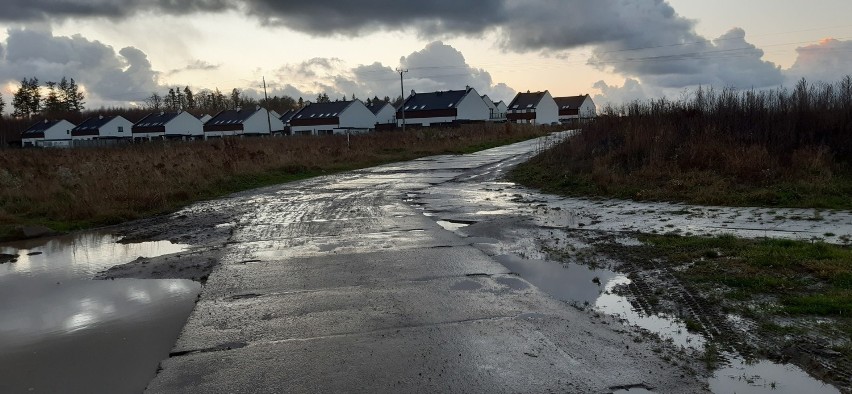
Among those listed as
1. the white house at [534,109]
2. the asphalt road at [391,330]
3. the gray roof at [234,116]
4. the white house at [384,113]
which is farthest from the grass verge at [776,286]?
the gray roof at [234,116]

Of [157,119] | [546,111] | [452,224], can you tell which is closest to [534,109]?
[546,111]

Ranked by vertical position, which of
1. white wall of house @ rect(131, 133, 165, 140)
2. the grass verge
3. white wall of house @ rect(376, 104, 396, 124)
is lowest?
the grass verge

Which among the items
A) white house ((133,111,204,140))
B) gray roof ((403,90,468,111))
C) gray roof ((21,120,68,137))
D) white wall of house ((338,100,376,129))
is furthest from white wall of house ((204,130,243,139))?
gray roof ((403,90,468,111))

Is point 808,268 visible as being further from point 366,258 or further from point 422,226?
point 422,226

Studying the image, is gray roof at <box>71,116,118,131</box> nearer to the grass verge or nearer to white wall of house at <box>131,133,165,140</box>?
white wall of house at <box>131,133,165,140</box>

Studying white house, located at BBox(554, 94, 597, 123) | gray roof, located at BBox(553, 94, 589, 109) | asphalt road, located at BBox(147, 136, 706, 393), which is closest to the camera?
asphalt road, located at BBox(147, 136, 706, 393)

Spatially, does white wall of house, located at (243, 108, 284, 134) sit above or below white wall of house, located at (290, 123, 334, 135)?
above

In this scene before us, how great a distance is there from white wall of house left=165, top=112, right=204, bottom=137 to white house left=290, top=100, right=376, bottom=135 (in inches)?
814

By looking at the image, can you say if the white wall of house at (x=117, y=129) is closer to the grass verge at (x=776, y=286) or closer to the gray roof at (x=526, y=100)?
the gray roof at (x=526, y=100)

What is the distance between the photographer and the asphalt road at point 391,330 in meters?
4.67

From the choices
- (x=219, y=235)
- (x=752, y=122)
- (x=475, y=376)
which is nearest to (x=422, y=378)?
(x=475, y=376)

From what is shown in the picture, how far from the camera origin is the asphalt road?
4668mm

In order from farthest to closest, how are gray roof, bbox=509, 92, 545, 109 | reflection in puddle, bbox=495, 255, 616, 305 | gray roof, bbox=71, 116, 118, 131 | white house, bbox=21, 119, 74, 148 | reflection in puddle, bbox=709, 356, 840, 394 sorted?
gray roof, bbox=71, 116, 118, 131, gray roof, bbox=509, 92, 545, 109, white house, bbox=21, 119, 74, 148, reflection in puddle, bbox=495, 255, 616, 305, reflection in puddle, bbox=709, 356, 840, 394

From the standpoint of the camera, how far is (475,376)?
4.71 metres
